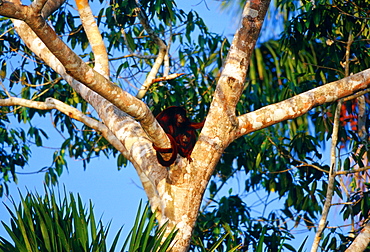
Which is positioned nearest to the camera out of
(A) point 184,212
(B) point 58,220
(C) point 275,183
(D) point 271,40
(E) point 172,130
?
(A) point 184,212

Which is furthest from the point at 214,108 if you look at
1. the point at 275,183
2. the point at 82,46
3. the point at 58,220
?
the point at 82,46

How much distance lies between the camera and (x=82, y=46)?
648 centimetres

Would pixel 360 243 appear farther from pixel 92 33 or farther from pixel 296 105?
pixel 92 33

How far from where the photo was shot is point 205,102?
6.19m

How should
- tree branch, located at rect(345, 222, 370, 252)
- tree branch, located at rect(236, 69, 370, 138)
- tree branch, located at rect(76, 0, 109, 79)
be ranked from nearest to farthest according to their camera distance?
1. tree branch, located at rect(236, 69, 370, 138)
2. tree branch, located at rect(345, 222, 370, 252)
3. tree branch, located at rect(76, 0, 109, 79)

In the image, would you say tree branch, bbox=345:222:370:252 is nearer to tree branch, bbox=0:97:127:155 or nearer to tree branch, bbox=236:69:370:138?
tree branch, bbox=236:69:370:138

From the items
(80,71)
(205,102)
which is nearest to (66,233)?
(80,71)

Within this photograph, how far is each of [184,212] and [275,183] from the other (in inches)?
114

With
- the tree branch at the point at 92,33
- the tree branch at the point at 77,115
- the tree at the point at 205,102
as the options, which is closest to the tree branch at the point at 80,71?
the tree at the point at 205,102

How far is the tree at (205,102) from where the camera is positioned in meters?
3.33

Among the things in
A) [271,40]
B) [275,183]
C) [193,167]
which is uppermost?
[271,40]

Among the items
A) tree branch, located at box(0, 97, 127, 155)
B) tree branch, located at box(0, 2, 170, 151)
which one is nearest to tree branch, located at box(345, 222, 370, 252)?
tree branch, located at box(0, 2, 170, 151)

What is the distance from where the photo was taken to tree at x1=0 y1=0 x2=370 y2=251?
333 cm

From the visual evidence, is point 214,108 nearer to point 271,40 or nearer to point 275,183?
point 275,183
